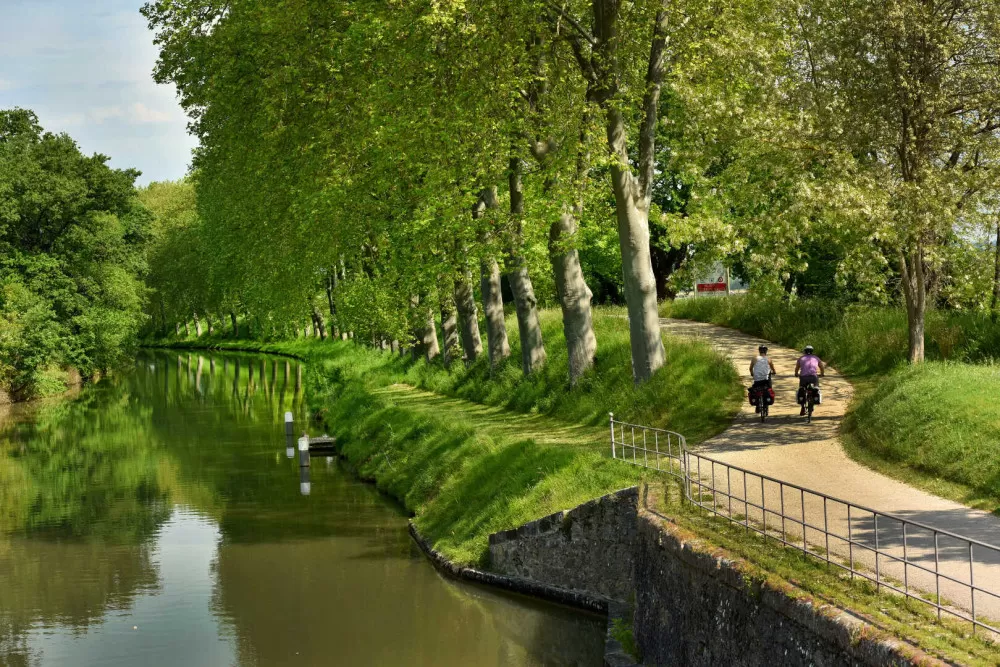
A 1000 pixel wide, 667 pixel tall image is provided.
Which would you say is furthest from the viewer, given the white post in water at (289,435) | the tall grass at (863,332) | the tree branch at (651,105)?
the white post in water at (289,435)

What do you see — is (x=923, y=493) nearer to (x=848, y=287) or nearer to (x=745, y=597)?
(x=745, y=597)

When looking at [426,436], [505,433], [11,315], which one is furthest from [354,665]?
[11,315]

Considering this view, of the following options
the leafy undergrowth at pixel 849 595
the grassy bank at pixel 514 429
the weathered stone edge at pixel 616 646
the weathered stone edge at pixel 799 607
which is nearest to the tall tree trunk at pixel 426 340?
the grassy bank at pixel 514 429

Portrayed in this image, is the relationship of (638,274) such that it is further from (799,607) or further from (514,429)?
(799,607)

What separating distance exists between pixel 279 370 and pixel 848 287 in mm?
50339

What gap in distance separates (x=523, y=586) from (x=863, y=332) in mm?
11246

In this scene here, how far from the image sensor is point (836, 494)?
15.9m

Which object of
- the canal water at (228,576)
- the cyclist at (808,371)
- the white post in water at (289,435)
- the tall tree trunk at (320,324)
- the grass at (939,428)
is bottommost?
the canal water at (228,576)

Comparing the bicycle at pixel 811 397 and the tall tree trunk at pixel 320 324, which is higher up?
the tall tree trunk at pixel 320 324

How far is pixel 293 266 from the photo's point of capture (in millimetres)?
43625

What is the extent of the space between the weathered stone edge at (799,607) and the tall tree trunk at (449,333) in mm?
25284

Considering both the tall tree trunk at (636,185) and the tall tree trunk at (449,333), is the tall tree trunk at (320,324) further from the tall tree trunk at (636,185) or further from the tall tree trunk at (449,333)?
the tall tree trunk at (636,185)

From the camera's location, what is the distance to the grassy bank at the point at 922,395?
54.3 feet

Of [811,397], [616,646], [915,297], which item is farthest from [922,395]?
[616,646]
